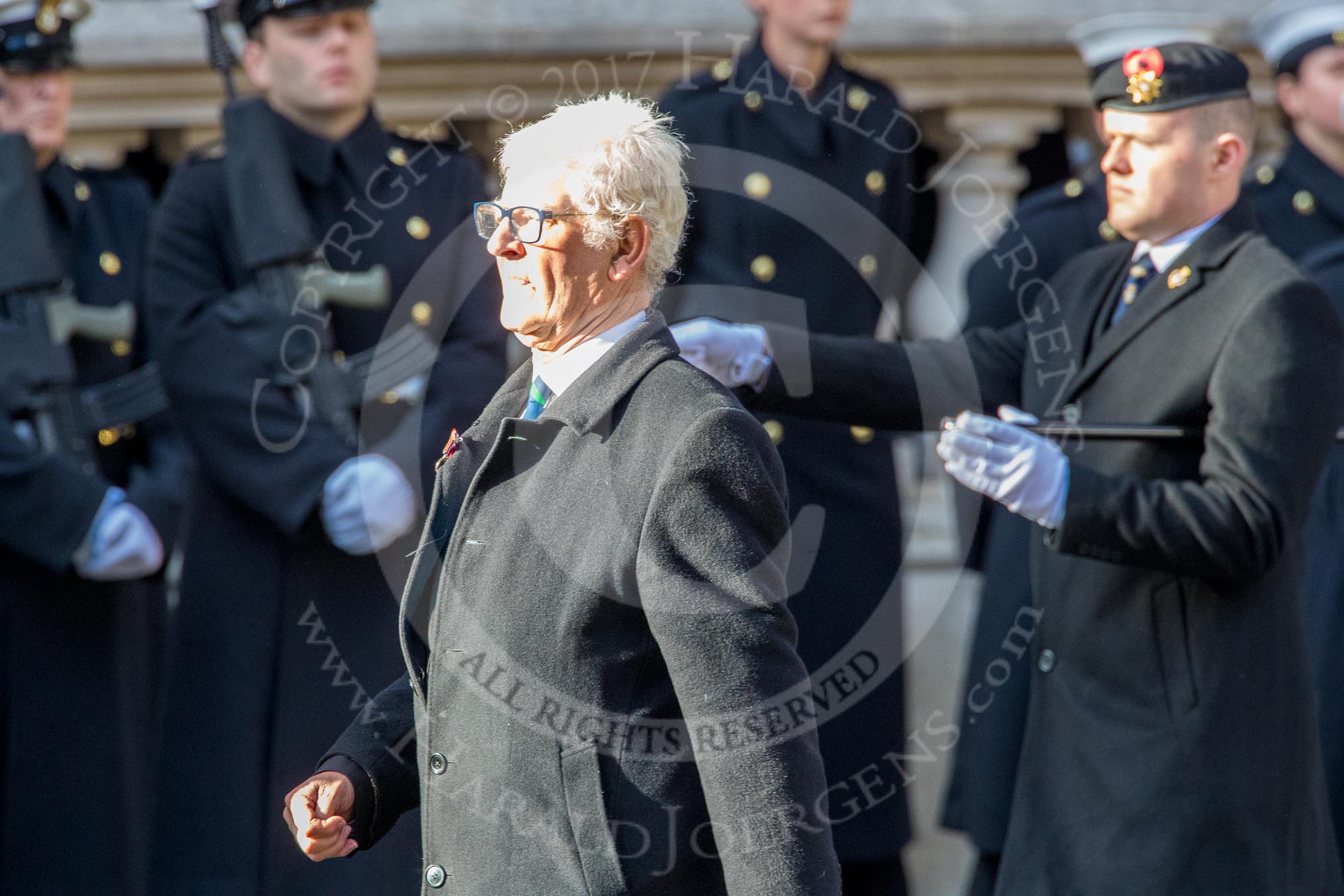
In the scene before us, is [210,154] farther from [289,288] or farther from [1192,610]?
[1192,610]

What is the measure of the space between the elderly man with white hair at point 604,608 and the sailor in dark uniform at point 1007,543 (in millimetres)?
1608

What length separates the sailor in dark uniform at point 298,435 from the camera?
4.04 metres

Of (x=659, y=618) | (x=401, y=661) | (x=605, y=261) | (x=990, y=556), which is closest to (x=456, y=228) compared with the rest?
(x=401, y=661)

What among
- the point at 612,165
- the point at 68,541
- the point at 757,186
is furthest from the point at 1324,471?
the point at 68,541

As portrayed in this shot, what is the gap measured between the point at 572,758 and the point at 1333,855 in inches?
64.9

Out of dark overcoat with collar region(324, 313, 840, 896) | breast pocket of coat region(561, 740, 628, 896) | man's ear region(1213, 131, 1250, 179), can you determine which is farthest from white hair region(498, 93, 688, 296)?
man's ear region(1213, 131, 1250, 179)

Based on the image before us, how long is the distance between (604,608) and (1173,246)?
1527mm

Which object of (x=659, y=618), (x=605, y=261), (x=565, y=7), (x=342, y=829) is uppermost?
(x=565, y=7)

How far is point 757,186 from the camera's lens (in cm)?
419

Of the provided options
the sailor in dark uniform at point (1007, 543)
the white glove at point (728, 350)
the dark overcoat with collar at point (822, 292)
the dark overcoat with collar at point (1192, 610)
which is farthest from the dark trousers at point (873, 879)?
the white glove at point (728, 350)

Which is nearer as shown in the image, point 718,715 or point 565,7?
point 718,715

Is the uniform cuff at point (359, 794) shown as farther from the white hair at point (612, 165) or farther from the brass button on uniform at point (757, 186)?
the brass button on uniform at point (757, 186)

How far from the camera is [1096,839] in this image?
3234 millimetres

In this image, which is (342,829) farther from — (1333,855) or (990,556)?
(990,556)
